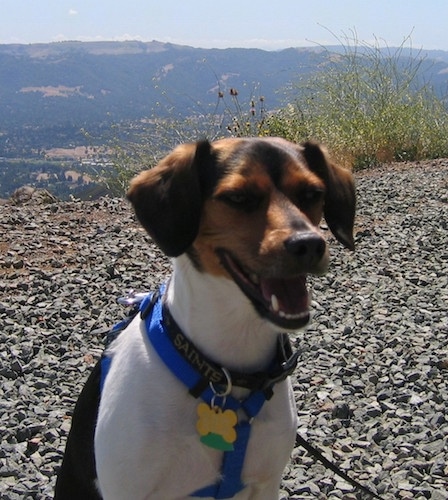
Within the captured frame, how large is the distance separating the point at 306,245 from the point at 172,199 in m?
0.51

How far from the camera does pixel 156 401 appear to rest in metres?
2.36

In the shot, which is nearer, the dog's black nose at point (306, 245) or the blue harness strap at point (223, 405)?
the dog's black nose at point (306, 245)

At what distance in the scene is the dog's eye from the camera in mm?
2482

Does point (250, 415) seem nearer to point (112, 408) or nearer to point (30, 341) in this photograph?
point (112, 408)

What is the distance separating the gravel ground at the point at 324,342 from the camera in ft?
12.3

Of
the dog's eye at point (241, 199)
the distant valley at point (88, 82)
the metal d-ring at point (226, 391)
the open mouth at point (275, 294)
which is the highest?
the dog's eye at point (241, 199)

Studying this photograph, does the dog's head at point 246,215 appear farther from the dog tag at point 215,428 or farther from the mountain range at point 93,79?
the mountain range at point 93,79

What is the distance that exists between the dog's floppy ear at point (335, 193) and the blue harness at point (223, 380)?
61cm

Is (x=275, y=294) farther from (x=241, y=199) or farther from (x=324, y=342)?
(x=324, y=342)

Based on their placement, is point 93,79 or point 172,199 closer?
point 172,199

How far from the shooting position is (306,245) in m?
2.29

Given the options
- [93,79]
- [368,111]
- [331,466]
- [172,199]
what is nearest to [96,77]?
[93,79]

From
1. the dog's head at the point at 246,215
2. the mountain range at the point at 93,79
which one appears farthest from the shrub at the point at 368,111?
the mountain range at the point at 93,79

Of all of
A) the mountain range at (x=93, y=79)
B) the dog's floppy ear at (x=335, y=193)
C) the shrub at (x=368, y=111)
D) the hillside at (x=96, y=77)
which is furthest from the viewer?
the hillside at (x=96, y=77)
